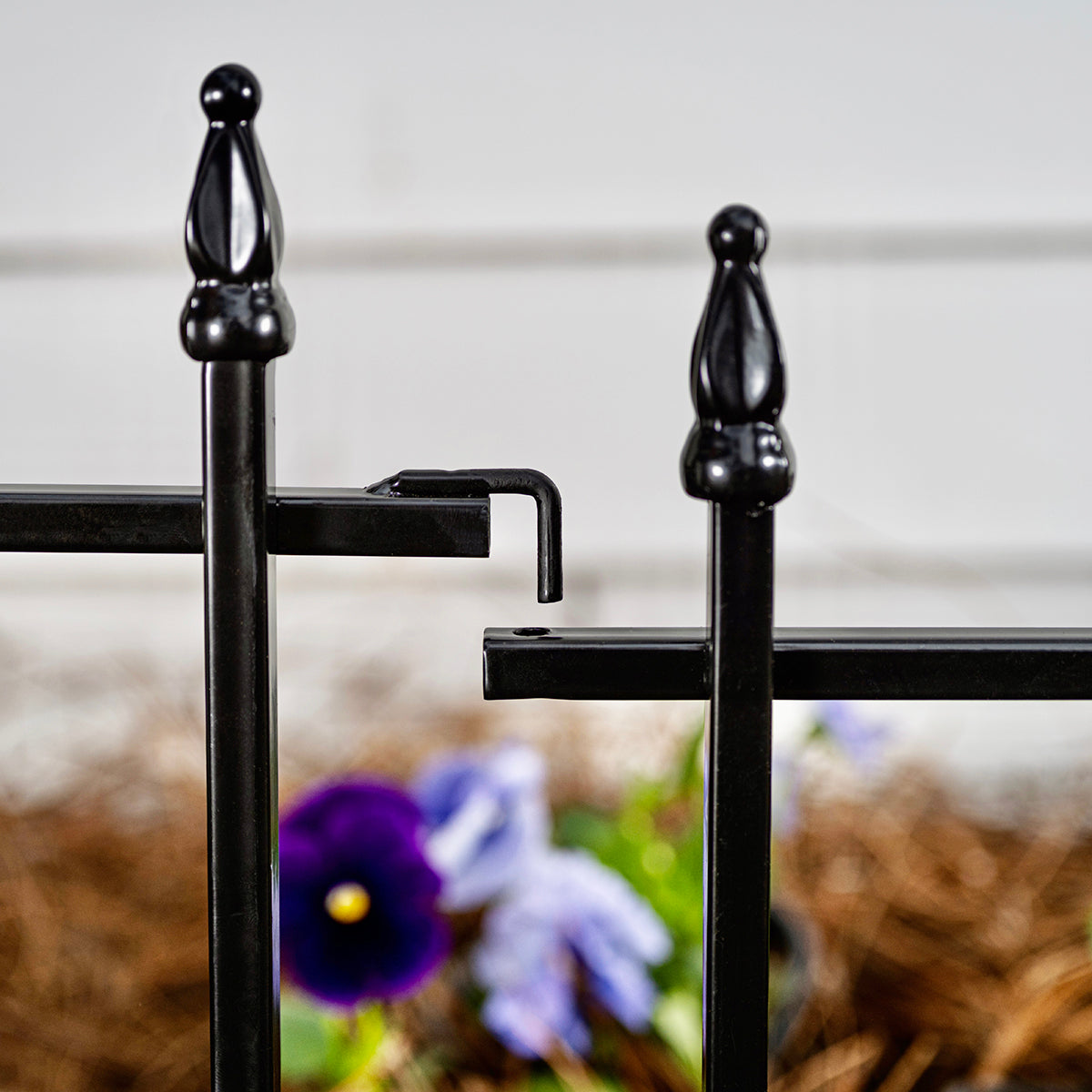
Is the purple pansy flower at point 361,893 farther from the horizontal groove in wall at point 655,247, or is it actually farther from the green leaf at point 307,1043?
the horizontal groove in wall at point 655,247

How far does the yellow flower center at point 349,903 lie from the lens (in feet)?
1.35

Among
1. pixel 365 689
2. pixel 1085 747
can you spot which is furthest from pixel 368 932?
pixel 1085 747

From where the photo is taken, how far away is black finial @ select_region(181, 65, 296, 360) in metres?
0.24

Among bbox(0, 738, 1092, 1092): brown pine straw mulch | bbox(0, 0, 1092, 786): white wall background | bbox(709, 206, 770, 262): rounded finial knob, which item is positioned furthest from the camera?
bbox(0, 0, 1092, 786): white wall background

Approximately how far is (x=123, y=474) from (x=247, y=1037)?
2.83 ft

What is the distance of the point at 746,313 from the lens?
23 cm

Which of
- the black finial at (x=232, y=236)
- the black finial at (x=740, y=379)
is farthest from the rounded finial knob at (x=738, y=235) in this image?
the black finial at (x=232, y=236)

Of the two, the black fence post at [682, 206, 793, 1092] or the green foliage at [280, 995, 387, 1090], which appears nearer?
the black fence post at [682, 206, 793, 1092]

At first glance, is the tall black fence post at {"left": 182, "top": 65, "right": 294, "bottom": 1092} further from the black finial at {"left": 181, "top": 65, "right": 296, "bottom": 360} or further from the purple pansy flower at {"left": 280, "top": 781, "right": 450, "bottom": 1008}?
the purple pansy flower at {"left": 280, "top": 781, "right": 450, "bottom": 1008}

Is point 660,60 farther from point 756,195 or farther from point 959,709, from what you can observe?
point 959,709

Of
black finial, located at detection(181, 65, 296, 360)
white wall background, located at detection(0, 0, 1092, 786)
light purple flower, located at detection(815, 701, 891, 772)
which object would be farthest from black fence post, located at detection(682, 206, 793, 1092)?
white wall background, located at detection(0, 0, 1092, 786)

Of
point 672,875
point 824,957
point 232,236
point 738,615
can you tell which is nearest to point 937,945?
point 824,957

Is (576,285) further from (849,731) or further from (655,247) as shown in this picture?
(849,731)

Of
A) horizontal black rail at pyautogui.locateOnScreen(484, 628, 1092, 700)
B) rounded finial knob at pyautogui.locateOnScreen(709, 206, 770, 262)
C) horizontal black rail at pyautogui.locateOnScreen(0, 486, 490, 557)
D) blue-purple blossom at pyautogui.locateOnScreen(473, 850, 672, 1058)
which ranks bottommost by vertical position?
blue-purple blossom at pyautogui.locateOnScreen(473, 850, 672, 1058)
